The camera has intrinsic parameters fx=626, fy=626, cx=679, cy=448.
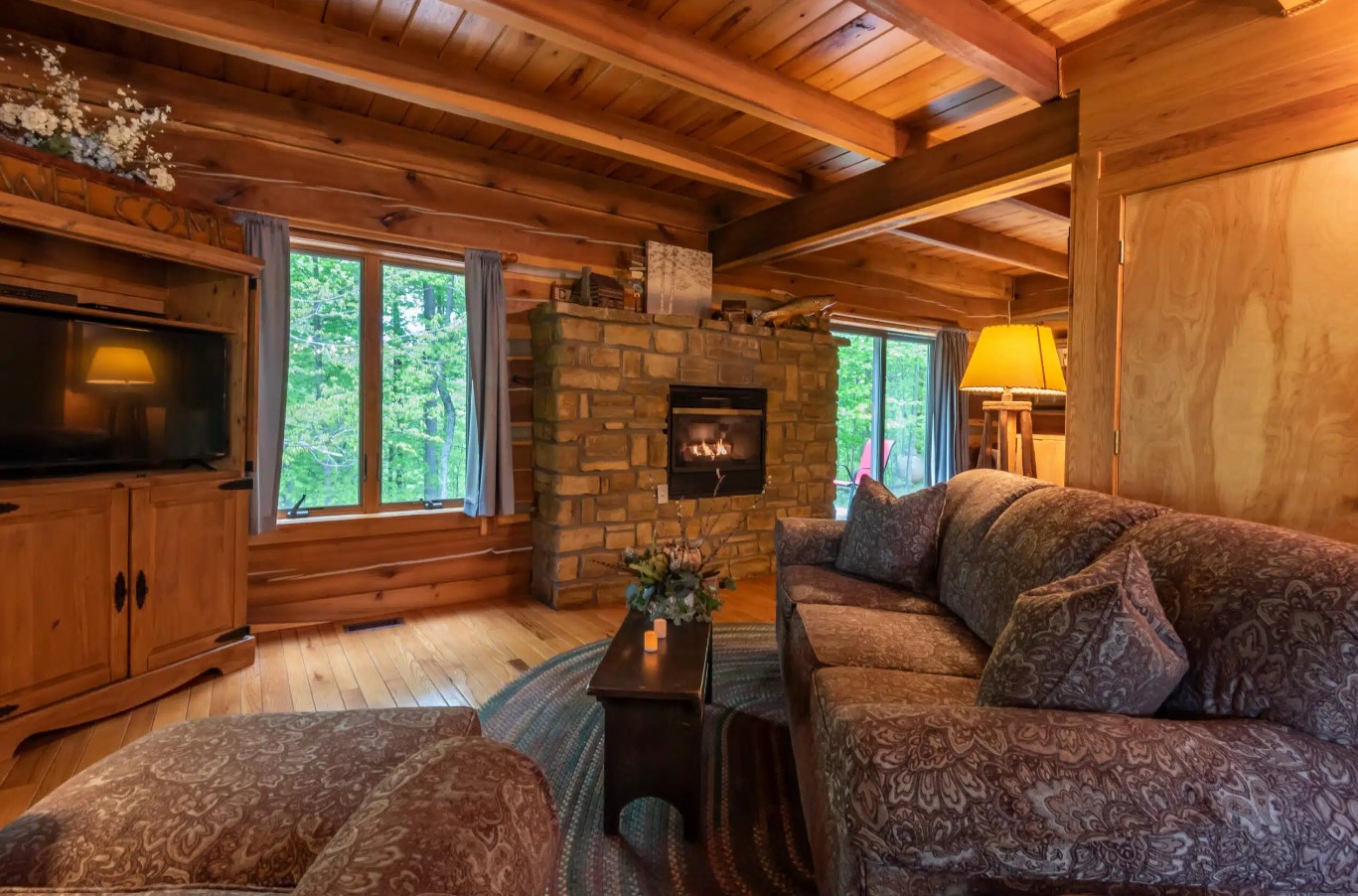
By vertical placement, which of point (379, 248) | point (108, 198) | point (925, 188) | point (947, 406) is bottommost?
point (947, 406)

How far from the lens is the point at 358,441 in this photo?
3643 mm

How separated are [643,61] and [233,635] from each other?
120 inches

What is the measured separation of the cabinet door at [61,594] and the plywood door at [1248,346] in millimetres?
3808

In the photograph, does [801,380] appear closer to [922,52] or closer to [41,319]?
[922,52]

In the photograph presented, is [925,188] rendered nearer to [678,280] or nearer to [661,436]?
[678,280]

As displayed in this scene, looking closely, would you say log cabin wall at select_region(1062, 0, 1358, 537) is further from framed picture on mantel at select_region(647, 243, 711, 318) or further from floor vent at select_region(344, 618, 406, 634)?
floor vent at select_region(344, 618, 406, 634)

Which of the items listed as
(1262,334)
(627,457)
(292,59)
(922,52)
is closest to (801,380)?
(627,457)

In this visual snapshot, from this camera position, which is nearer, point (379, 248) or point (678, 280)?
point (379, 248)

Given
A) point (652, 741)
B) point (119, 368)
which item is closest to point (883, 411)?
point (652, 741)

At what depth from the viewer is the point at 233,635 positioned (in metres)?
2.88

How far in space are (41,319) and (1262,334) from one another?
414cm

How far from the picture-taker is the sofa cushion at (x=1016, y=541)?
176cm

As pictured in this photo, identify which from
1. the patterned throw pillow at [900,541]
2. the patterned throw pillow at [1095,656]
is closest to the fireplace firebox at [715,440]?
the patterned throw pillow at [900,541]

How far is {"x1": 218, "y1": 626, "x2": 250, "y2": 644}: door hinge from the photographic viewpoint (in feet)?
9.29
